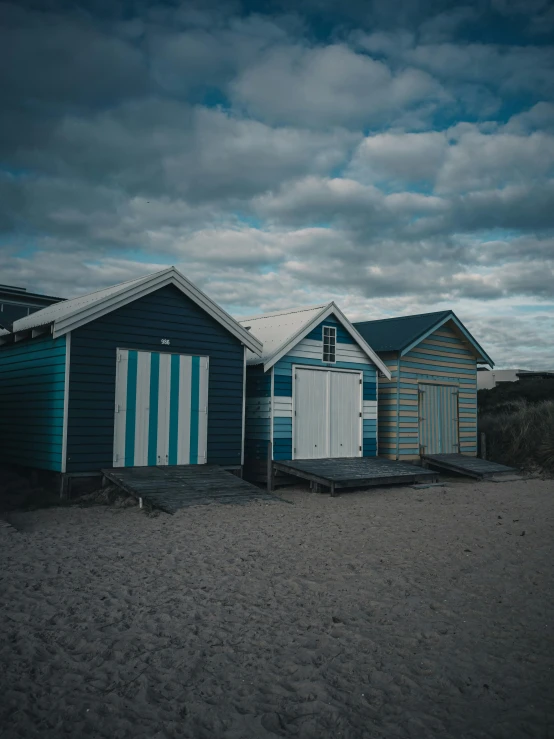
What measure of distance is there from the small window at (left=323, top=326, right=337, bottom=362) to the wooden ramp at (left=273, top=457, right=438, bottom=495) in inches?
107

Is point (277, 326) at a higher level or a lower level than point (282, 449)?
higher

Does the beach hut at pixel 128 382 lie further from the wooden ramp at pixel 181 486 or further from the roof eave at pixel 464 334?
the roof eave at pixel 464 334

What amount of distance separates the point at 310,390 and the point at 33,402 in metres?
6.71

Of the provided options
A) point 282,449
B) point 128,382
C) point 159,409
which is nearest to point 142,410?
point 159,409

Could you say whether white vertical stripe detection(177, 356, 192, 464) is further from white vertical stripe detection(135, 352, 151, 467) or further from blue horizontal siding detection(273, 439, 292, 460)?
blue horizontal siding detection(273, 439, 292, 460)

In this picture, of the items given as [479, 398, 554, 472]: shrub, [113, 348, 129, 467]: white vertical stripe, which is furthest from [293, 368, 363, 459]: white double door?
[479, 398, 554, 472]: shrub

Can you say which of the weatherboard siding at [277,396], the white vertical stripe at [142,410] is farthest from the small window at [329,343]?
the white vertical stripe at [142,410]

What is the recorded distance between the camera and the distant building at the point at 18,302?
22.8 metres

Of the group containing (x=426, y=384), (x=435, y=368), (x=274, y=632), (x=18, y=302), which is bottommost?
(x=274, y=632)

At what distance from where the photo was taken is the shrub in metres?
18.9

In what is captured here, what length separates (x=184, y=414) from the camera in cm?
1359

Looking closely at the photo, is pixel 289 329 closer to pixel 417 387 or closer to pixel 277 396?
pixel 277 396

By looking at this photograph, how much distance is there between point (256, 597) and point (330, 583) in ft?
3.02

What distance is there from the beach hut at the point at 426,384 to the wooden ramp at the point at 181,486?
265 inches
